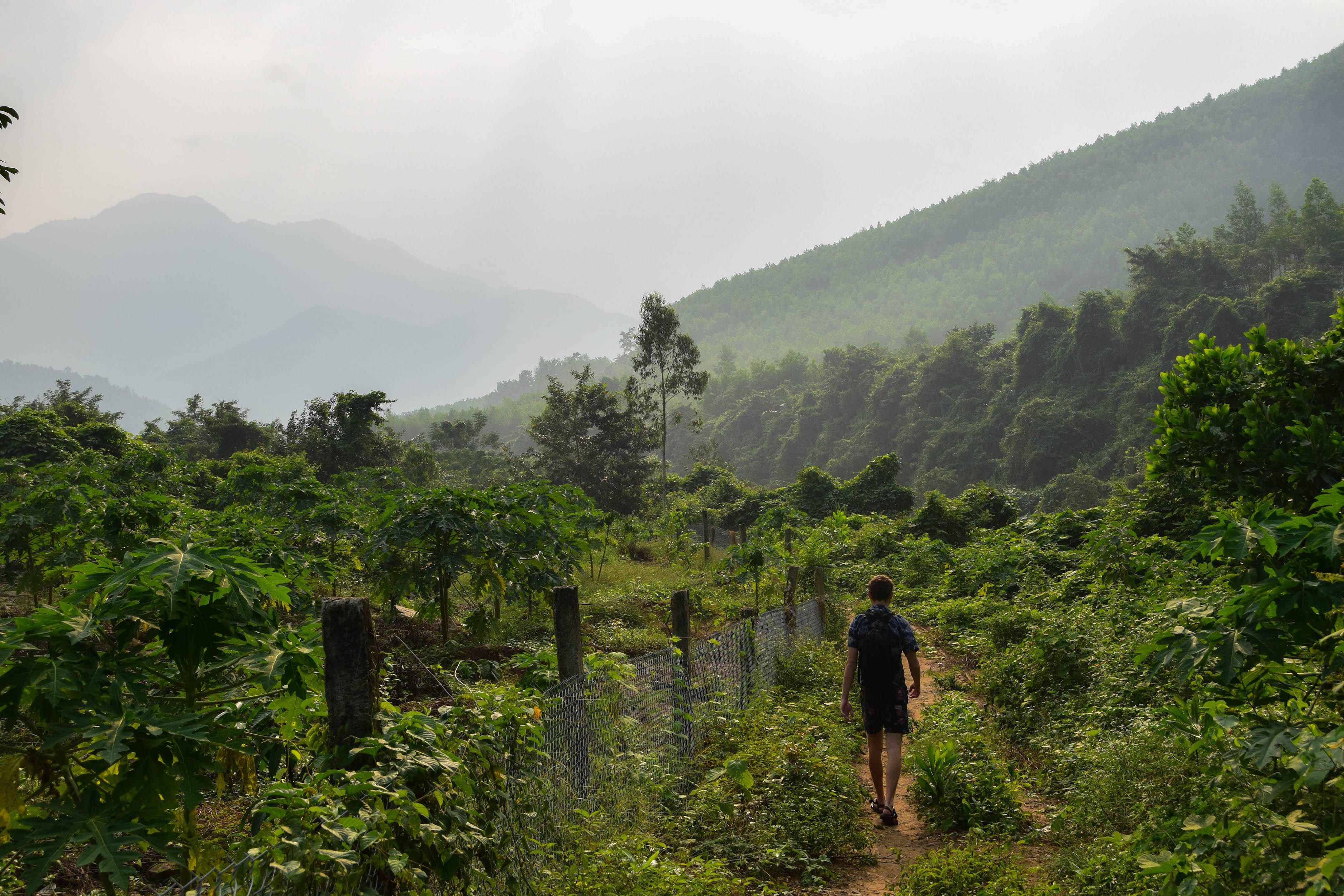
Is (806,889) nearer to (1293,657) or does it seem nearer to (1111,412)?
(1293,657)

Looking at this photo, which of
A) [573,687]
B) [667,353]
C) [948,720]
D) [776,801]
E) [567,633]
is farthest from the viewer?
[667,353]

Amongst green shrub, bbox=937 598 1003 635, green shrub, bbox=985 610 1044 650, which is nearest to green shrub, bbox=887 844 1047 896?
green shrub, bbox=985 610 1044 650

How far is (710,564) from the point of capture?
62.6 feet

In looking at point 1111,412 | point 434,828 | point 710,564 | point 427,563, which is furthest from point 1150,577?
point 1111,412

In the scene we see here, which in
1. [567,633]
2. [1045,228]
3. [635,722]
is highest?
[1045,228]

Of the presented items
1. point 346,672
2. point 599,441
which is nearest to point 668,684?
point 346,672

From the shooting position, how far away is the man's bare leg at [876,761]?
567cm

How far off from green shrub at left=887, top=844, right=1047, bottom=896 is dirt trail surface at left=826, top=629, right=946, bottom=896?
24cm

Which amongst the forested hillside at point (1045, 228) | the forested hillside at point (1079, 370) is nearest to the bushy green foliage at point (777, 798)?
the forested hillside at point (1079, 370)

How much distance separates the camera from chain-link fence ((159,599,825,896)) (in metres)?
3.11

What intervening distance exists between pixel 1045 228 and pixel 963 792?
155449 mm

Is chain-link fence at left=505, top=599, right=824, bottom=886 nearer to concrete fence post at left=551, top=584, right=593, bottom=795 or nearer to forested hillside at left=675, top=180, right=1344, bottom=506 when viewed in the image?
concrete fence post at left=551, top=584, right=593, bottom=795

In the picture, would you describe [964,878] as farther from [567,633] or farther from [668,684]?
[567,633]

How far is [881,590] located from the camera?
588cm
